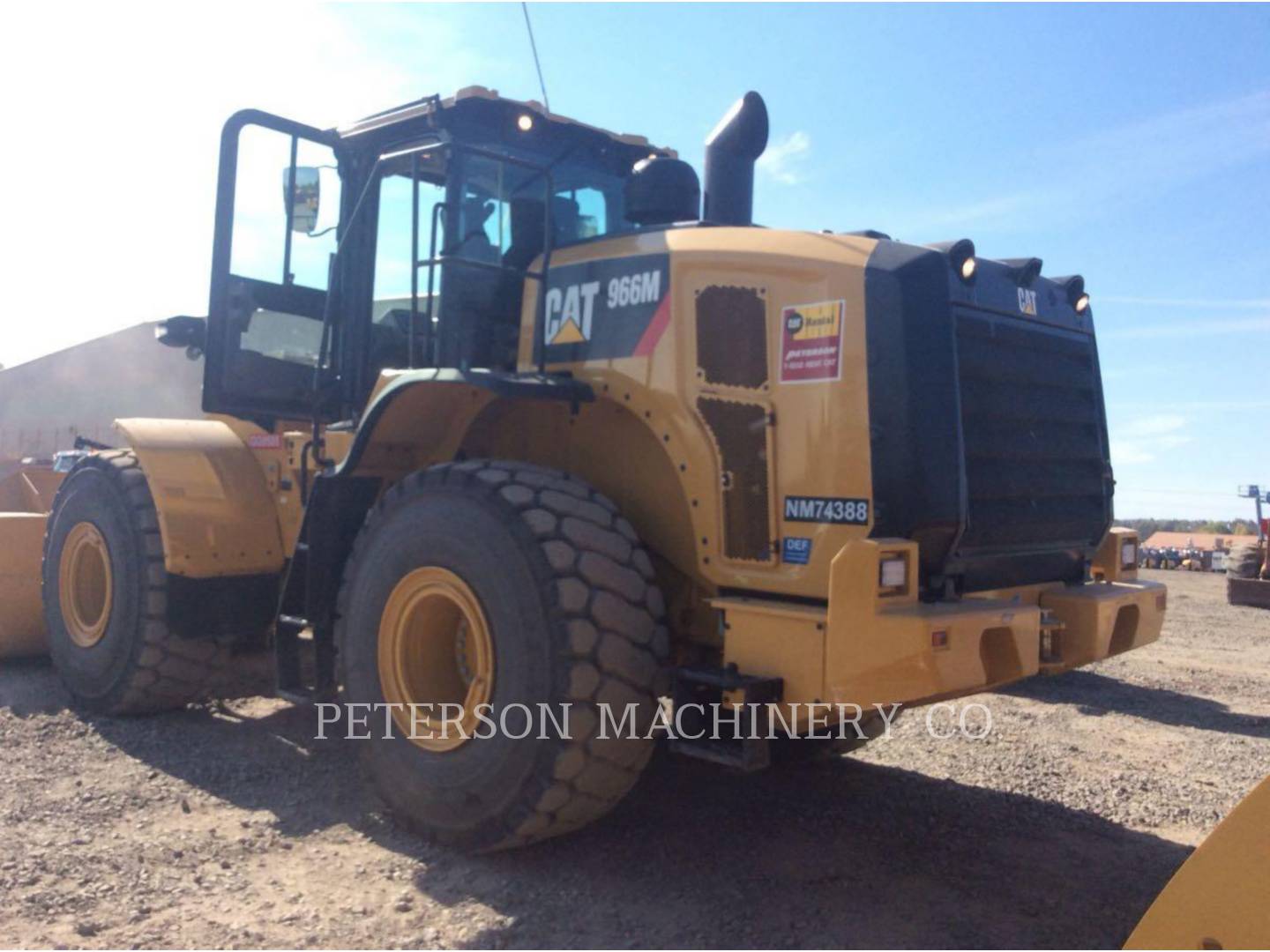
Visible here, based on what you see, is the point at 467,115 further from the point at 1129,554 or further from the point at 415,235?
the point at 1129,554

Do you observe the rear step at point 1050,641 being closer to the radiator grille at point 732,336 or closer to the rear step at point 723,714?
the rear step at point 723,714

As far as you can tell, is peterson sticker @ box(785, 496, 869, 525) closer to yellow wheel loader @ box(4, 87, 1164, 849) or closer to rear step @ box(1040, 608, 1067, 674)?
yellow wheel loader @ box(4, 87, 1164, 849)

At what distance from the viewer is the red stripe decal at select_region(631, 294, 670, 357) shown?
13.4 ft

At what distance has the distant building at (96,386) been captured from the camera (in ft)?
111

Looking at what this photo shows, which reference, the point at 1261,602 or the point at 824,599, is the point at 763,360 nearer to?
the point at 824,599

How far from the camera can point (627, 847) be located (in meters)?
4.20

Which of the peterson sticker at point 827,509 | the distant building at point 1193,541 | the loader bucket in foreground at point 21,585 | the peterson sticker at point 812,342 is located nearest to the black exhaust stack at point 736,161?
the peterson sticker at point 812,342

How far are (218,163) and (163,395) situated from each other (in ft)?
103

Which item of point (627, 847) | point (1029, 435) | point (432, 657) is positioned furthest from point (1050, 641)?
point (432, 657)

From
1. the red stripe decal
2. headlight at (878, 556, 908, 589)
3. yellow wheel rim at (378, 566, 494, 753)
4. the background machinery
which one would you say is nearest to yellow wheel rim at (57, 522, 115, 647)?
yellow wheel rim at (378, 566, 494, 753)

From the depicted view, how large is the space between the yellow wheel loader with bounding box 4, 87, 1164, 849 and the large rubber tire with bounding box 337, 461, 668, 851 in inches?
0.4

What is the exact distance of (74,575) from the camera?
655cm

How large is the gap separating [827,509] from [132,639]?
399 centimetres

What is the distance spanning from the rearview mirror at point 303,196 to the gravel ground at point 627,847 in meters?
2.59
